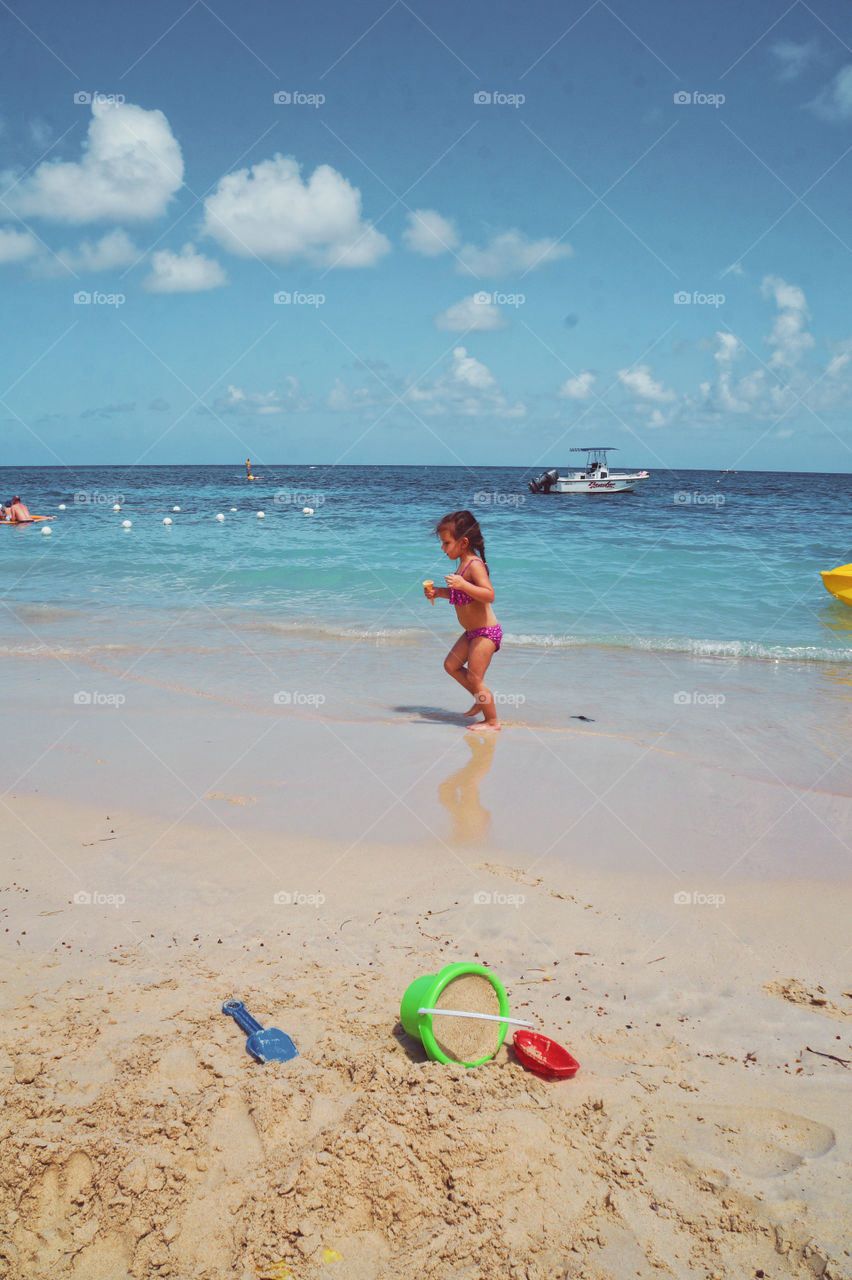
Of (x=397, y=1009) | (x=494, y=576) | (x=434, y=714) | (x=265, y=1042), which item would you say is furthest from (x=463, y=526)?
(x=494, y=576)

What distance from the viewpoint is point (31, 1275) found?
6.94ft

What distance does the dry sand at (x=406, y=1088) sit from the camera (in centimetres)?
222

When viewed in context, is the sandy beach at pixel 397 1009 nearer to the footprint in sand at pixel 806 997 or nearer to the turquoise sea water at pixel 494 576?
the footprint in sand at pixel 806 997

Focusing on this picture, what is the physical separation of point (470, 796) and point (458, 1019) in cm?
270

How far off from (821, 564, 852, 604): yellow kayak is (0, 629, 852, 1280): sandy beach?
27.5ft

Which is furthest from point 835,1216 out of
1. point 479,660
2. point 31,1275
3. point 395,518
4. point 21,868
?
point 395,518

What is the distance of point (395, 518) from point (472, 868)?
2812 cm

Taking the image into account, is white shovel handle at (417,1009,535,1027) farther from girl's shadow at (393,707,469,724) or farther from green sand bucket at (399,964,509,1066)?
girl's shadow at (393,707,469,724)

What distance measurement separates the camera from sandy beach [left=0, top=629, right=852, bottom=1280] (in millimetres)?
2252

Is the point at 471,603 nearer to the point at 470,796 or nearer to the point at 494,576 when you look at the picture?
the point at 470,796

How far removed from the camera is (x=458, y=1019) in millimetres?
2936

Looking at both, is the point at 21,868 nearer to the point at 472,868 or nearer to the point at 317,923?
the point at 317,923

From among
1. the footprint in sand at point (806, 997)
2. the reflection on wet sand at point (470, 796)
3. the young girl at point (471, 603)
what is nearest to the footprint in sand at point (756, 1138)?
the footprint in sand at point (806, 997)

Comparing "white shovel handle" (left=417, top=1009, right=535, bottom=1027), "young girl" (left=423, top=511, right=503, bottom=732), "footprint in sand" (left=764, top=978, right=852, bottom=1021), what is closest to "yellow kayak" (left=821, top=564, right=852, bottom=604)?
"young girl" (left=423, top=511, right=503, bottom=732)
